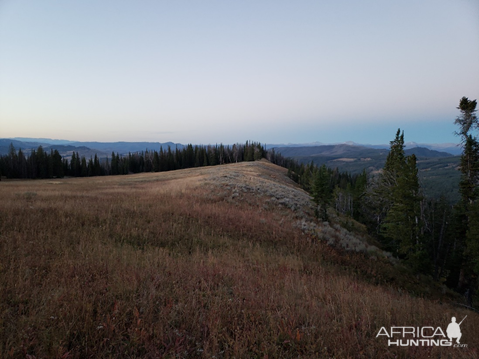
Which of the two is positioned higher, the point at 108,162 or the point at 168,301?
the point at 108,162

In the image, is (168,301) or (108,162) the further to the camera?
(108,162)

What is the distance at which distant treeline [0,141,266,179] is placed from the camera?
71.2m

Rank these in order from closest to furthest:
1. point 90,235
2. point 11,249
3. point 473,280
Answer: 1. point 11,249
2. point 90,235
3. point 473,280

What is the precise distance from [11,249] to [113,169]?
9856cm

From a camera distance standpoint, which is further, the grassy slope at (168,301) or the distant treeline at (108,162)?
the distant treeline at (108,162)

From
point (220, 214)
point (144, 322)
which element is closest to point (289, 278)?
point (144, 322)

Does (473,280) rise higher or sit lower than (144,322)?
lower

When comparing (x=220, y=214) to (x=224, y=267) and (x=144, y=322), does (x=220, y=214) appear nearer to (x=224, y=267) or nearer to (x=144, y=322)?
(x=224, y=267)

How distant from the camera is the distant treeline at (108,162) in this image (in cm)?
7125

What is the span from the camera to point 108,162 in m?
100

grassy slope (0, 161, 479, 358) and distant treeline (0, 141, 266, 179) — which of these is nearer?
grassy slope (0, 161, 479, 358)

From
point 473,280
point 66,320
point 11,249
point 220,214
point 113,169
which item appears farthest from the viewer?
point 113,169

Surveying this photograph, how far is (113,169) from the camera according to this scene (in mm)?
91750

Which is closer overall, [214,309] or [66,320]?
[66,320]
